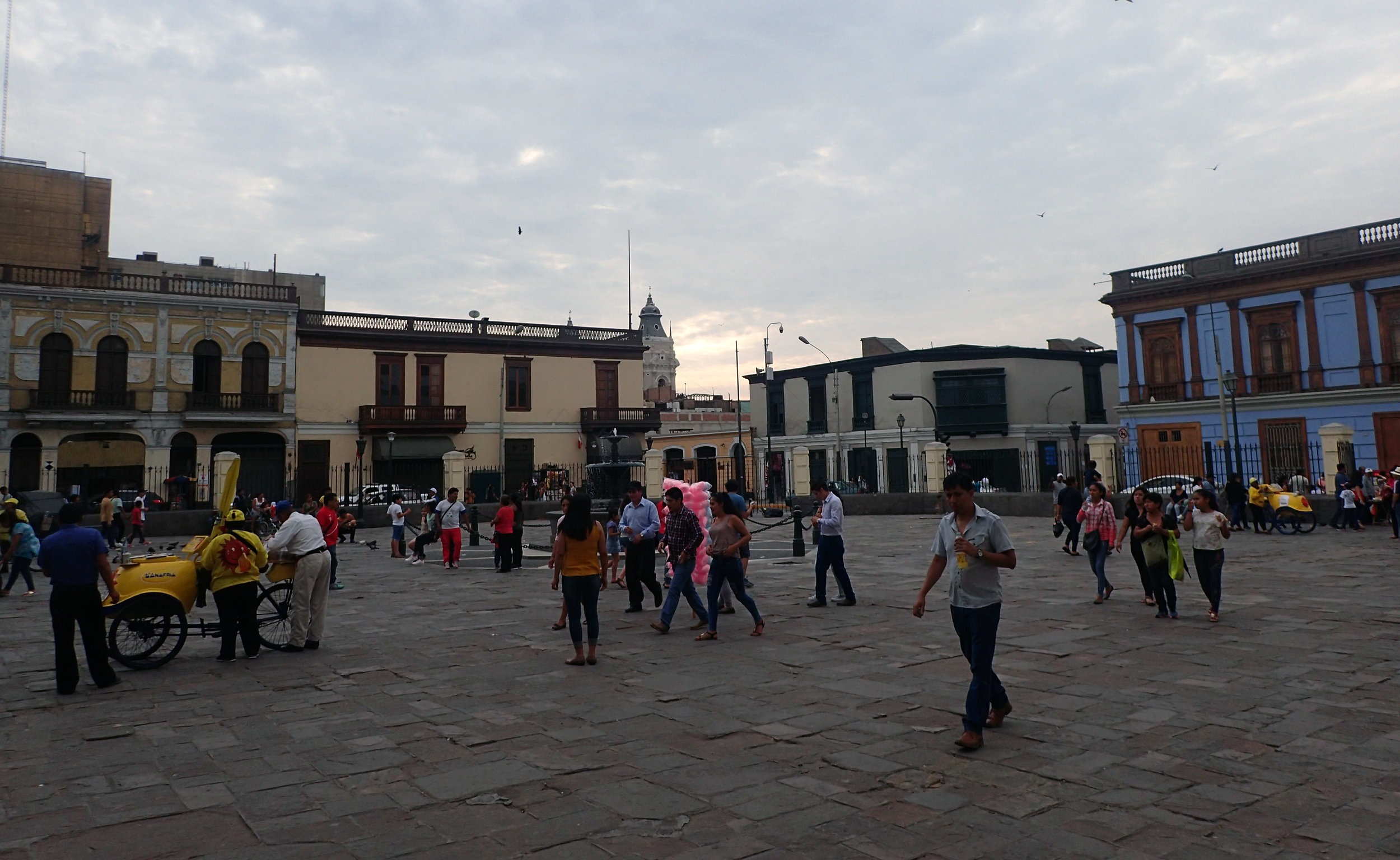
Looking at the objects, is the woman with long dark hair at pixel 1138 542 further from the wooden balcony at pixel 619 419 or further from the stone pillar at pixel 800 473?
the wooden balcony at pixel 619 419

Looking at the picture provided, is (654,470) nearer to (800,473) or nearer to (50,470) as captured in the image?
(800,473)

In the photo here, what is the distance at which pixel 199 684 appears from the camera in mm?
6992

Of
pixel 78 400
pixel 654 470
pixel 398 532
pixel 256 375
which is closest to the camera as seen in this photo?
pixel 398 532

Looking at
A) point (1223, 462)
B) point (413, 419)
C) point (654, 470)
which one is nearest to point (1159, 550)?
point (654, 470)

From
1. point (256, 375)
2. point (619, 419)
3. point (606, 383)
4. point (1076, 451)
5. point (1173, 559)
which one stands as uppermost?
point (606, 383)

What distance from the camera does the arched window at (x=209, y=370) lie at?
35031mm

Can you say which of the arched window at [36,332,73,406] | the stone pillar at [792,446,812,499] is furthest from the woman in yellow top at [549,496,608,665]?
the arched window at [36,332,73,406]

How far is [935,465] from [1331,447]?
11.6m

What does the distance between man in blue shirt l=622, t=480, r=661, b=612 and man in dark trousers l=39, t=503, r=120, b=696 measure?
210 inches

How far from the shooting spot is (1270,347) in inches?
1236

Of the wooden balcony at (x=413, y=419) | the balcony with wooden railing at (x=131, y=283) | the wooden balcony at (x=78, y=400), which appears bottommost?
the wooden balcony at (x=413, y=419)

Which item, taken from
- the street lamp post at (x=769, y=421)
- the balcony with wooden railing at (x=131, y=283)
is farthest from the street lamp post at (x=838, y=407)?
the balcony with wooden railing at (x=131, y=283)

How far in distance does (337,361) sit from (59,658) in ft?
110

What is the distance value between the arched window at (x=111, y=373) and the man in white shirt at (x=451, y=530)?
25.0 m
